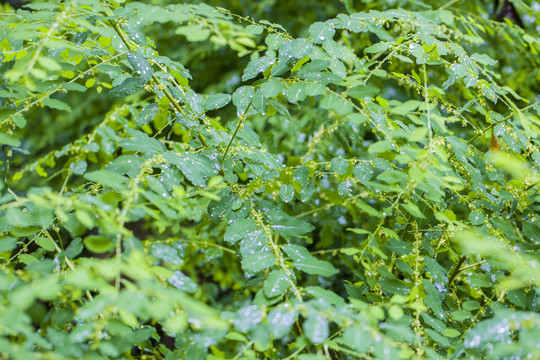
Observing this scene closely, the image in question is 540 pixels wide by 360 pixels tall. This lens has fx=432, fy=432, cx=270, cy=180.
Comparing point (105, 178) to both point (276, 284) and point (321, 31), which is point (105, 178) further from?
point (321, 31)

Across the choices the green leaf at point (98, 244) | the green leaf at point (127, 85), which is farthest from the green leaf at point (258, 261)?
the green leaf at point (127, 85)

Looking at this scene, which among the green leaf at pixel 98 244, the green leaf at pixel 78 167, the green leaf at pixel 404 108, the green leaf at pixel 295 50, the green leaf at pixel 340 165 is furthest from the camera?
the green leaf at pixel 78 167

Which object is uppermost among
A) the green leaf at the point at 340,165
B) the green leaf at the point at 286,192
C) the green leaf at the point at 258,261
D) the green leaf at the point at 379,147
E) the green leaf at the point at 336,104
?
the green leaf at the point at 336,104

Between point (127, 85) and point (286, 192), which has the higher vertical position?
point (127, 85)

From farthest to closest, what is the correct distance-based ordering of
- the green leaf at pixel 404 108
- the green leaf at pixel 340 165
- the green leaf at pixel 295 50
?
the green leaf at pixel 340 165 → the green leaf at pixel 295 50 → the green leaf at pixel 404 108

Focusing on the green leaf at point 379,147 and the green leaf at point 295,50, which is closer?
the green leaf at point 379,147

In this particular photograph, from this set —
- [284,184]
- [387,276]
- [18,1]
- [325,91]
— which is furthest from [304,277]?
[18,1]

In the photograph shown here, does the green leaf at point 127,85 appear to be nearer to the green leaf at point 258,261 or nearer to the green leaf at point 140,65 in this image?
the green leaf at point 140,65

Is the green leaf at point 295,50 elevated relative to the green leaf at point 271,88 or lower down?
elevated

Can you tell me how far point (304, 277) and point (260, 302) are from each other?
4.70 ft

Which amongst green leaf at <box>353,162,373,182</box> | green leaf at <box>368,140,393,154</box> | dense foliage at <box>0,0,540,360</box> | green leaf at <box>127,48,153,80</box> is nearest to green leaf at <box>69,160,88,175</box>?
dense foliage at <box>0,0,540,360</box>

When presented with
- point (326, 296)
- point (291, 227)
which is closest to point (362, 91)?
point (291, 227)

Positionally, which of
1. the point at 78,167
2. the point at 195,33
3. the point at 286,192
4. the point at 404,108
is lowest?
the point at 78,167

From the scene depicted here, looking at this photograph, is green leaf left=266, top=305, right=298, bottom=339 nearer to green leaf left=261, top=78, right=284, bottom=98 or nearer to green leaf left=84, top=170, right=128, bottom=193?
green leaf left=84, top=170, right=128, bottom=193
